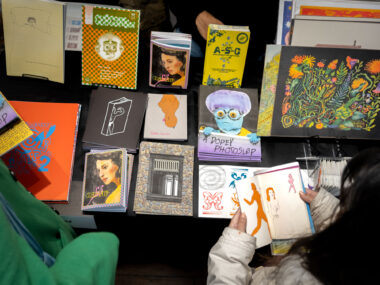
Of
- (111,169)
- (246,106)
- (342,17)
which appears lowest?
(111,169)

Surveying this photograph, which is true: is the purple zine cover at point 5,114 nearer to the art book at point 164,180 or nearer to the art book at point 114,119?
the art book at point 114,119

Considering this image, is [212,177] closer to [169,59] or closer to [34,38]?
[169,59]

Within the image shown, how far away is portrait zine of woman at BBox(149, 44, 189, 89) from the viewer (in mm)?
1434

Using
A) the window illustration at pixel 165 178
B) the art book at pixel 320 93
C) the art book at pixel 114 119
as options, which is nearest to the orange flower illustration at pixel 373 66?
the art book at pixel 320 93

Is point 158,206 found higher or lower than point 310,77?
lower

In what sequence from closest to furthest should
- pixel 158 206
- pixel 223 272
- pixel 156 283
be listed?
pixel 223 272 < pixel 158 206 < pixel 156 283

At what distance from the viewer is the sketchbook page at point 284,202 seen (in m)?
1.22

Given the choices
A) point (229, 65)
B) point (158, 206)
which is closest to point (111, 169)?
point (158, 206)

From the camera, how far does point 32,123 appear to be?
4.59 feet

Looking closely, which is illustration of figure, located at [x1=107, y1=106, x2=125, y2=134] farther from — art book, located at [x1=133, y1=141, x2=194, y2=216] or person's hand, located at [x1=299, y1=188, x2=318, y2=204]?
person's hand, located at [x1=299, y1=188, x2=318, y2=204]

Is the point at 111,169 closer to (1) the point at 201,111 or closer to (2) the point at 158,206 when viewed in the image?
(2) the point at 158,206

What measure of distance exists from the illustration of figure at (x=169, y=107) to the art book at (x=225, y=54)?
168 millimetres

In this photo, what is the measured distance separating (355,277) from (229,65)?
1.02 m

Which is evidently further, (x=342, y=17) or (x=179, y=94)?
(x=179, y=94)
